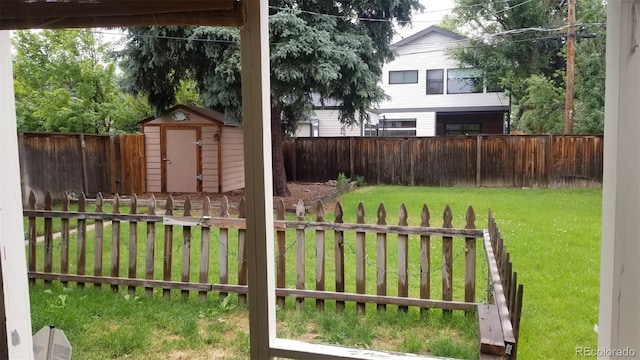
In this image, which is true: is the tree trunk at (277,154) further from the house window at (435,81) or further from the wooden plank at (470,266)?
the house window at (435,81)

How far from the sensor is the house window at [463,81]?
9.79m

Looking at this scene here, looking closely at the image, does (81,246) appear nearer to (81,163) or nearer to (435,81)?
(81,163)

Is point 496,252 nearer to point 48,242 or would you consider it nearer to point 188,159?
point 48,242

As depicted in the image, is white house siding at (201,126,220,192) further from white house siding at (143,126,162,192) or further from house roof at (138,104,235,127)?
white house siding at (143,126,162,192)

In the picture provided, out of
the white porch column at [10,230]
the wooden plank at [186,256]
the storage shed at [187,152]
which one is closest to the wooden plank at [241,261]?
the wooden plank at [186,256]

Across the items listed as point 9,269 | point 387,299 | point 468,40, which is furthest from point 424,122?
point 9,269

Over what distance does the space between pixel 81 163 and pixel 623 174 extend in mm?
6487

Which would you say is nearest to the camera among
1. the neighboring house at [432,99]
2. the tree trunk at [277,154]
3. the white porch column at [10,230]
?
the white porch column at [10,230]

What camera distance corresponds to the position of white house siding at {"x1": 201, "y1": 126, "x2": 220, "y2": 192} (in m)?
6.82

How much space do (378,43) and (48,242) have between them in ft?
16.3

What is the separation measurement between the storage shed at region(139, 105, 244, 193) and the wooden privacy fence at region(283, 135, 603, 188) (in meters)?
1.74

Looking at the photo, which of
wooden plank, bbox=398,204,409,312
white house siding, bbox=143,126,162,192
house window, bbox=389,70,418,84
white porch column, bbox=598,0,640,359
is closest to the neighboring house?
house window, bbox=389,70,418,84

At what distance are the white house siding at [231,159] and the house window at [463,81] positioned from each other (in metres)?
5.51

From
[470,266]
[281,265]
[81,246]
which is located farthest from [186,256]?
[470,266]
